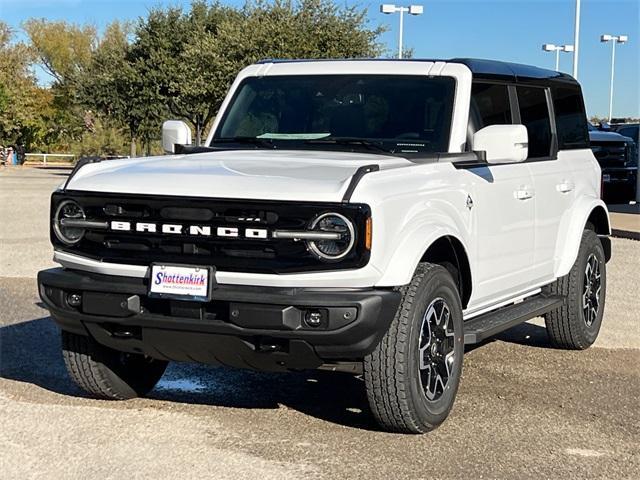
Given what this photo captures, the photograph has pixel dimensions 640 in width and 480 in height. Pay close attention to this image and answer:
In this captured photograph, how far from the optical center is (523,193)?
622 centimetres

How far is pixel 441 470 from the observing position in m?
4.45

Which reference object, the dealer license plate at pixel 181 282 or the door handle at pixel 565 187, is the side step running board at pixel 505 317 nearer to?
the door handle at pixel 565 187

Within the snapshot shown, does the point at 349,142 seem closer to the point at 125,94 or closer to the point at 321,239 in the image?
the point at 321,239

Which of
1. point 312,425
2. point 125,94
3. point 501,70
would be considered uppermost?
point 125,94

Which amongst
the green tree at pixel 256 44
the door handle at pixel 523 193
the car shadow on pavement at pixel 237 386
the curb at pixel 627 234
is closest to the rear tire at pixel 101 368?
the car shadow on pavement at pixel 237 386

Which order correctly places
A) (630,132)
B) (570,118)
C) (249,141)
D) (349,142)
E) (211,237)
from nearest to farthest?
(211,237) < (349,142) < (249,141) < (570,118) < (630,132)

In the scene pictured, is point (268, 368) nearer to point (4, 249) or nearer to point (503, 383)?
point (503, 383)

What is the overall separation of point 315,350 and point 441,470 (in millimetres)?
787

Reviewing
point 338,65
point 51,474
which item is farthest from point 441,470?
point 338,65

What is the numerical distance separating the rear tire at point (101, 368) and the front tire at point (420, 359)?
59.8 inches

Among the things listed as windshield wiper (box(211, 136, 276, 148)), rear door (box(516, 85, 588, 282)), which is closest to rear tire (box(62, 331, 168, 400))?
windshield wiper (box(211, 136, 276, 148))

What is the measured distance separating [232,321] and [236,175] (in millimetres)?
735

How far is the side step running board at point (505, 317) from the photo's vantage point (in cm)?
549

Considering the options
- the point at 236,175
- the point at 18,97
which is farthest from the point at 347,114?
the point at 18,97
